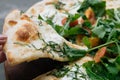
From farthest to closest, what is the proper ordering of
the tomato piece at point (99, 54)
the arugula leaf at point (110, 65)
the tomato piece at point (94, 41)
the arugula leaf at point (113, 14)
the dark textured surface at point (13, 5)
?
the dark textured surface at point (13, 5) < the arugula leaf at point (113, 14) < the tomato piece at point (94, 41) < the tomato piece at point (99, 54) < the arugula leaf at point (110, 65)

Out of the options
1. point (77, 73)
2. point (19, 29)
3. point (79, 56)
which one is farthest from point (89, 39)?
point (19, 29)

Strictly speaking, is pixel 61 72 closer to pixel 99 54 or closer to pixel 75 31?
pixel 99 54

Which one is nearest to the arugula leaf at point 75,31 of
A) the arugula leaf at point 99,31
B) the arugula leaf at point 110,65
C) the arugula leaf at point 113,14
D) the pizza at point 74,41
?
the pizza at point 74,41

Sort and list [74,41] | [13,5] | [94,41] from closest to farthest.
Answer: [94,41]
[74,41]
[13,5]

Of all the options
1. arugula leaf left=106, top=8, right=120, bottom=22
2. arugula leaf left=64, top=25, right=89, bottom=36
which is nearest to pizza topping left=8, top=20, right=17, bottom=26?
arugula leaf left=64, top=25, right=89, bottom=36

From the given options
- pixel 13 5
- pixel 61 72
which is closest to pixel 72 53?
pixel 61 72

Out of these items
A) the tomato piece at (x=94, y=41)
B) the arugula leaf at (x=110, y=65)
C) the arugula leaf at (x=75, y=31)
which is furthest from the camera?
the arugula leaf at (x=75, y=31)

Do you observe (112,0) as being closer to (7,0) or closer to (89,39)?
(89,39)

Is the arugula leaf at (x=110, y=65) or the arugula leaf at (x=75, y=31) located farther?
the arugula leaf at (x=75, y=31)

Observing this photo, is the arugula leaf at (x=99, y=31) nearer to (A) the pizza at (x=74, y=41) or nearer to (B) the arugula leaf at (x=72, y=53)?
(A) the pizza at (x=74, y=41)
